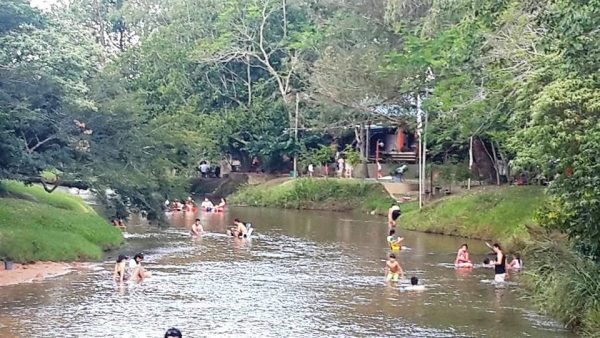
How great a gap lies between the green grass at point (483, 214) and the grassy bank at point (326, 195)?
8.28m

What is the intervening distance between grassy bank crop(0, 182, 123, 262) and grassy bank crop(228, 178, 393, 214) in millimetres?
20020

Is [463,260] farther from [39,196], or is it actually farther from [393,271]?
[39,196]

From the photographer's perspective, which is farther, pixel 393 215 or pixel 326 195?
pixel 326 195

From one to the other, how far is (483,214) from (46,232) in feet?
57.8

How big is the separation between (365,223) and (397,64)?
7.77 metres

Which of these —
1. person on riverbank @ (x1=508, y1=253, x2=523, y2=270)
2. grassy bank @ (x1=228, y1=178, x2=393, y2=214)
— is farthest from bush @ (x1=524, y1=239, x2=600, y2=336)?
grassy bank @ (x1=228, y1=178, x2=393, y2=214)

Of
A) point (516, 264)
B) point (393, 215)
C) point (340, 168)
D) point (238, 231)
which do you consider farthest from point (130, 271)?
point (340, 168)

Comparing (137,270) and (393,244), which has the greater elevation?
(393,244)

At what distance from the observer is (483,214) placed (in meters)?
36.0

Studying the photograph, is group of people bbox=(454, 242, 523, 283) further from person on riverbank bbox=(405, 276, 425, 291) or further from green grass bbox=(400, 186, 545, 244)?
green grass bbox=(400, 186, 545, 244)

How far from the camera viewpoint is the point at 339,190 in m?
50.5

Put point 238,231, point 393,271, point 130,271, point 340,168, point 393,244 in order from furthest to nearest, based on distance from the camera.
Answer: point 340,168 < point 238,231 < point 393,244 < point 393,271 < point 130,271

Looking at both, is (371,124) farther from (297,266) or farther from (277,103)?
(297,266)

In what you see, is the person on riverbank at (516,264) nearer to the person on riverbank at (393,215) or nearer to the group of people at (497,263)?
the group of people at (497,263)
